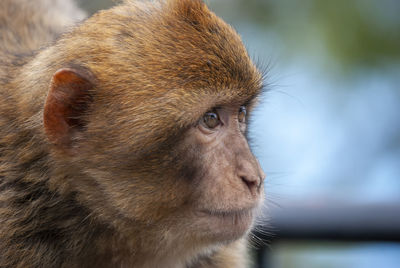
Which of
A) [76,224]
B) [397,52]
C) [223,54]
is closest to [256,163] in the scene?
[223,54]

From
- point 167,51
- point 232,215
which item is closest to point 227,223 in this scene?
point 232,215

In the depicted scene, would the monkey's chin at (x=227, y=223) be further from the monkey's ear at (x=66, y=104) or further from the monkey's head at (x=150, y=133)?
the monkey's ear at (x=66, y=104)

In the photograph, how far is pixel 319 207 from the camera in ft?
A: 12.7

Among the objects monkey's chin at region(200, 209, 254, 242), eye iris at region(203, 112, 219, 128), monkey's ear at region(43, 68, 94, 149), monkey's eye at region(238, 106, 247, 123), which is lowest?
monkey's chin at region(200, 209, 254, 242)

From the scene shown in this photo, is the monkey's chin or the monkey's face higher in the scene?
the monkey's face

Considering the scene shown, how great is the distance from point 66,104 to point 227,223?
0.88 metres

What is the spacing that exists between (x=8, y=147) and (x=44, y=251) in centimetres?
51

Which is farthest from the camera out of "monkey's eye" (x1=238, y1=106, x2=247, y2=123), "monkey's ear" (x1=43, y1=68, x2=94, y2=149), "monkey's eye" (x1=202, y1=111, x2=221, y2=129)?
"monkey's eye" (x1=238, y1=106, x2=247, y2=123)

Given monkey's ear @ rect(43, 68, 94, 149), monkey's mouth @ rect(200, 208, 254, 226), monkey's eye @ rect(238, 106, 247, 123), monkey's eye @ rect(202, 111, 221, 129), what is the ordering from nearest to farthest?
monkey's ear @ rect(43, 68, 94, 149), monkey's mouth @ rect(200, 208, 254, 226), monkey's eye @ rect(202, 111, 221, 129), monkey's eye @ rect(238, 106, 247, 123)

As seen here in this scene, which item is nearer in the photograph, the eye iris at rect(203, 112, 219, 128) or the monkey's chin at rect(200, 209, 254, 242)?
the monkey's chin at rect(200, 209, 254, 242)

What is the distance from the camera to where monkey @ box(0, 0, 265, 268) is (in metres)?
2.70

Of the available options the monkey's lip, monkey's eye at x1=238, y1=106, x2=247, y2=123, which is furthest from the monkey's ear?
monkey's eye at x1=238, y1=106, x2=247, y2=123

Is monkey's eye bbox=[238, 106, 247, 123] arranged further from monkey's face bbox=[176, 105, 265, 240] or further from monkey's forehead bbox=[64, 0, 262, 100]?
monkey's face bbox=[176, 105, 265, 240]

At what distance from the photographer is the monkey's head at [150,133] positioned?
268 cm
